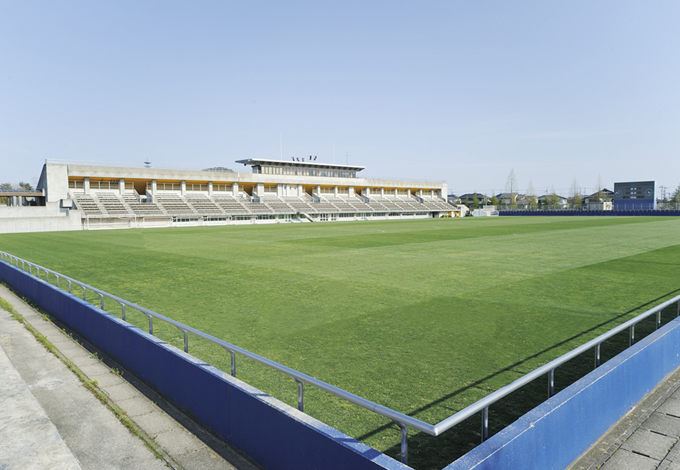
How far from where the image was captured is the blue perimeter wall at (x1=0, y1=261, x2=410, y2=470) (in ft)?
13.0

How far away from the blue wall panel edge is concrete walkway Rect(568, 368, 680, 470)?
93 millimetres

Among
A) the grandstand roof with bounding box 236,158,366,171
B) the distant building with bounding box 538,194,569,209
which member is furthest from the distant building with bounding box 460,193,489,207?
the grandstand roof with bounding box 236,158,366,171

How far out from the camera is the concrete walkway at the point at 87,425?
16.7 feet

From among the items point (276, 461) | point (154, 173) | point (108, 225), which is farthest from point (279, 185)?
point (276, 461)

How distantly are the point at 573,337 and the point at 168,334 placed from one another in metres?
9.01

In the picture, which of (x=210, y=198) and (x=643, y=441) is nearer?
(x=643, y=441)

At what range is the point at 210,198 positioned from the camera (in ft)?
251

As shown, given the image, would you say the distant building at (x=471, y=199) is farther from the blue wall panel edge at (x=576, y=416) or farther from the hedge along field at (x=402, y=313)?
the blue wall panel edge at (x=576, y=416)

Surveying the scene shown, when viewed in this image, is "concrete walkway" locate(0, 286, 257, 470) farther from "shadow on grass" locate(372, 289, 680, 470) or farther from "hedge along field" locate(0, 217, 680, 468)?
"shadow on grass" locate(372, 289, 680, 470)

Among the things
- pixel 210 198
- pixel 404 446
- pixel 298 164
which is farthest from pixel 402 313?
pixel 298 164

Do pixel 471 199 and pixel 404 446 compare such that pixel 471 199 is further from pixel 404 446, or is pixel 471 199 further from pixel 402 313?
pixel 404 446

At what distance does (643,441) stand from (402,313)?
6.70 metres

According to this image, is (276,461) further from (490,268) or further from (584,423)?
(490,268)

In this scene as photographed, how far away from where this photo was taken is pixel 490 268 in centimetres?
1912
